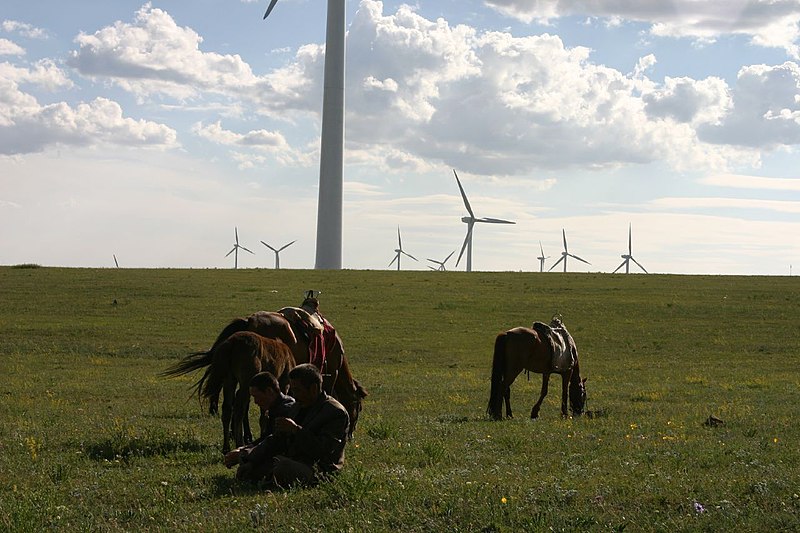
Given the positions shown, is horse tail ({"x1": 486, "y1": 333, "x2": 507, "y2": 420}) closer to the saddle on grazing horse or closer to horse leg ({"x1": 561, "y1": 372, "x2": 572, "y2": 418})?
horse leg ({"x1": 561, "y1": 372, "x2": 572, "y2": 418})

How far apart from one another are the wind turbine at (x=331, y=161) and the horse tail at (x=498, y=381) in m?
57.1

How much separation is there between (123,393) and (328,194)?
55.2 metres

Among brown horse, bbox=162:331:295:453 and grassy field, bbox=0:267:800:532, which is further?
brown horse, bbox=162:331:295:453

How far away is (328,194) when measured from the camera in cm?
7406

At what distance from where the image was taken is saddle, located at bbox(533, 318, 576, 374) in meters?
16.3

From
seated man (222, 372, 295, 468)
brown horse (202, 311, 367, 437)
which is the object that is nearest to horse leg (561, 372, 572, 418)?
brown horse (202, 311, 367, 437)

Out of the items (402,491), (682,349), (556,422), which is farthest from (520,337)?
(682,349)

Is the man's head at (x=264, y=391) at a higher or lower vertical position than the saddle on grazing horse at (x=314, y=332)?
lower

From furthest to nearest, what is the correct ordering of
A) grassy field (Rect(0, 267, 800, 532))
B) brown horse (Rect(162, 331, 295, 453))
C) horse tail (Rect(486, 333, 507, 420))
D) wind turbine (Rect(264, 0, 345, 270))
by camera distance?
wind turbine (Rect(264, 0, 345, 270)) → horse tail (Rect(486, 333, 507, 420)) → brown horse (Rect(162, 331, 295, 453)) → grassy field (Rect(0, 267, 800, 532))

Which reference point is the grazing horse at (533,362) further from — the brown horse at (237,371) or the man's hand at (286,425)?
the man's hand at (286,425)

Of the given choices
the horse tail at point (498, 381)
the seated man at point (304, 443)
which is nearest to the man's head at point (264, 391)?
the seated man at point (304, 443)

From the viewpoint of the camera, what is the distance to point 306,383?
8.80 m

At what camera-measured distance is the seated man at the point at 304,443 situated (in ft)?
28.7

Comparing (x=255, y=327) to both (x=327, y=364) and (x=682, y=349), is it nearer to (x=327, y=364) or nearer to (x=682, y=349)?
(x=327, y=364)
